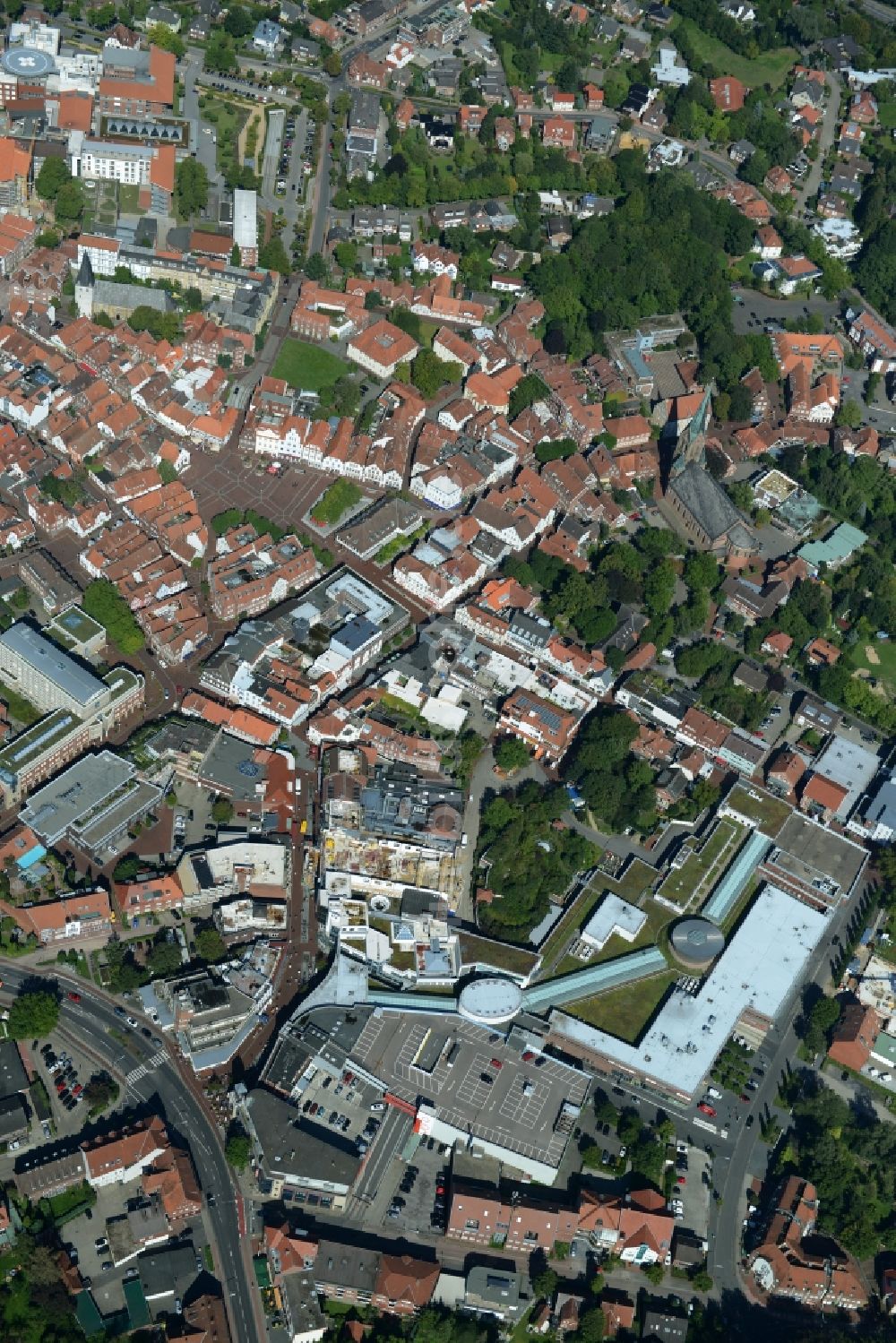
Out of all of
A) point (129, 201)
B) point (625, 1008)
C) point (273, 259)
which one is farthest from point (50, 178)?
point (625, 1008)

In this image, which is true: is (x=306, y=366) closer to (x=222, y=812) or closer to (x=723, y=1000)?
(x=222, y=812)

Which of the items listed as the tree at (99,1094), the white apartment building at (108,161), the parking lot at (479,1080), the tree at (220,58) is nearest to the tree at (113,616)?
the tree at (99,1094)

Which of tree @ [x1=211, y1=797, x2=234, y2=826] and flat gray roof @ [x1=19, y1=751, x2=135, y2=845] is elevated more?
flat gray roof @ [x1=19, y1=751, x2=135, y2=845]

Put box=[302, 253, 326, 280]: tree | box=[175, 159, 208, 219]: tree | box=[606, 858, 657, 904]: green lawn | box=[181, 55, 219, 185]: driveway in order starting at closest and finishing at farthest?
box=[606, 858, 657, 904]: green lawn
box=[302, 253, 326, 280]: tree
box=[175, 159, 208, 219]: tree
box=[181, 55, 219, 185]: driveway

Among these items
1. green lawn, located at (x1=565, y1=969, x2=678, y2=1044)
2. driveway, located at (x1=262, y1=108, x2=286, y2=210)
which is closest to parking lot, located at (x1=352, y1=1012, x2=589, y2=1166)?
green lawn, located at (x1=565, y1=969, x2=678, y2=1044)

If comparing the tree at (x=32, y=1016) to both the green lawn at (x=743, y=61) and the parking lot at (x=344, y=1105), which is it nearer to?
the parking lot at (x=344, y=1105)

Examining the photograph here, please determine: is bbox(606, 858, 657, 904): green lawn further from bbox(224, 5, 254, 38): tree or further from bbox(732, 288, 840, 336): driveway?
bbox(224, 5, 254, 38): tree
